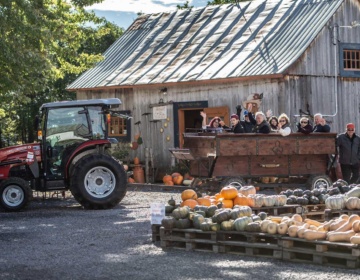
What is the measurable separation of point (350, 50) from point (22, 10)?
10.9 metres

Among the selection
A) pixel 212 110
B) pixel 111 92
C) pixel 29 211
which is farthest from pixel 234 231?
pixel 111 92

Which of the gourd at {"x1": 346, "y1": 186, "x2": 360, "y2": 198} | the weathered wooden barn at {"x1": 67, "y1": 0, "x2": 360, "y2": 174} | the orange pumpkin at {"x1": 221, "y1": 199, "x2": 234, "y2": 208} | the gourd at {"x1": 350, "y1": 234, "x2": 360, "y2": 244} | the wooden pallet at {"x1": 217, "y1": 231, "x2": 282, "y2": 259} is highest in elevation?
the weathered wooden barn at {"x1": 67, "y1": 0, "x2": 360, "y2": 174}

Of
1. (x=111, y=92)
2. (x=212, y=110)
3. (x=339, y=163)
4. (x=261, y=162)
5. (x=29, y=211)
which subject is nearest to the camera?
(x=29, y=211)

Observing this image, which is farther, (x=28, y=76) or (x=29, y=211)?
(x=28, y=76)

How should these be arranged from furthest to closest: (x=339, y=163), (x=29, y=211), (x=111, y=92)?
(x=111, y=92)
(x=339, y=163)
(x=29, y=211)

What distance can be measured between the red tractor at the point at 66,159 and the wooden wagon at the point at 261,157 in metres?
2.19

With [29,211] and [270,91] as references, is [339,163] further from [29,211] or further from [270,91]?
[29,211]

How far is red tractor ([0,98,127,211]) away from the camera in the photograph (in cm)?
1783

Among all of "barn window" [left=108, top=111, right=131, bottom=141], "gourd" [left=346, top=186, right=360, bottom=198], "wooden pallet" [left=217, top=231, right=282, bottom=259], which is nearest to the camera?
"wooden pallet" [left=217, top=231, right=282, bottom=259]

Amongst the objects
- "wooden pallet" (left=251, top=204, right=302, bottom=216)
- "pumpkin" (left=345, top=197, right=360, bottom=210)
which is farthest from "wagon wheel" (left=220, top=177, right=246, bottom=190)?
"pumpkin" (left=345, top=197, right=360, bottom=210)

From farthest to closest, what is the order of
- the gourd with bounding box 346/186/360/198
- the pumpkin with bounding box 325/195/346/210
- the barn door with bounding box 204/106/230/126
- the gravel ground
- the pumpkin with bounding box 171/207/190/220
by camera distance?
1. the barn door with bounding box 204/106/230/126
2. the gourd with bounding box 346/186/360/198
3. the pumpkin with bounding box 325/195/346/210
4. the pumpkin with bounding box 171/207/190/220
5. the gravel ground

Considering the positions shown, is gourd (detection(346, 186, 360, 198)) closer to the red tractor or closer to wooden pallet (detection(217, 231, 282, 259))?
wooden pallet (detection(217, 231, 282, 259))

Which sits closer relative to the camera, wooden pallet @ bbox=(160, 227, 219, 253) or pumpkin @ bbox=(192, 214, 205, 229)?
wooden pallet @ bbox=(160, 227, 219, 253)

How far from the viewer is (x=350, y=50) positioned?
26250mm
